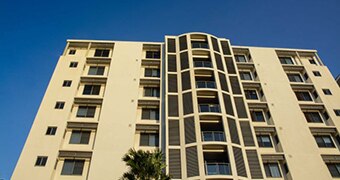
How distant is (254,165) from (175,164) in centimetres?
672

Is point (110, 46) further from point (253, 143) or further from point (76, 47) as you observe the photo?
point (253, 143)

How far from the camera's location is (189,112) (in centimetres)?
2738

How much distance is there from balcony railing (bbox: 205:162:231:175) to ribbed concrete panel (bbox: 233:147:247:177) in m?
0.83

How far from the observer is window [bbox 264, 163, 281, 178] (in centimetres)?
2628

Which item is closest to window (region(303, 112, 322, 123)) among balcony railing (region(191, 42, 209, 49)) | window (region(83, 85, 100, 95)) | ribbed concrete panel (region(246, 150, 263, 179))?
ribbed concrete panel (region(246, 150, 263, 179))

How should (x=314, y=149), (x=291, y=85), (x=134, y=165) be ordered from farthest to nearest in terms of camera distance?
(x=291, y=85) < (x=314, y=149) < (x=134, y=165)

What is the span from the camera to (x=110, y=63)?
34.2 metres

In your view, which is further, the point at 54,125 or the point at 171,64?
the point at 171,64

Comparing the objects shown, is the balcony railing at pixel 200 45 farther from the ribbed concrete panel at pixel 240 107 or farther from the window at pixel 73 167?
the window at pixel 73 167

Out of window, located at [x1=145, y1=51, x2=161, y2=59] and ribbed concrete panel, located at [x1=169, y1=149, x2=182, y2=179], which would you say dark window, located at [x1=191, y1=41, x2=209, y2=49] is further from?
ribbed concrete panel, located at [x1=169, y1=149, x2=182, y2=179]

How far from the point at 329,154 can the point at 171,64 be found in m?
18.3

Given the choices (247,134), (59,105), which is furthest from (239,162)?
(59,105)

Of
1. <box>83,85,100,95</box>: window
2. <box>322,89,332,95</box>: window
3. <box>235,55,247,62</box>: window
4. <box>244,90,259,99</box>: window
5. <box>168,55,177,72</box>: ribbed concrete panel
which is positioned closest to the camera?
<box>83,85,100,95</box>: window

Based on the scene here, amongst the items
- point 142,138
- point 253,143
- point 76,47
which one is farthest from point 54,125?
point 253,143
